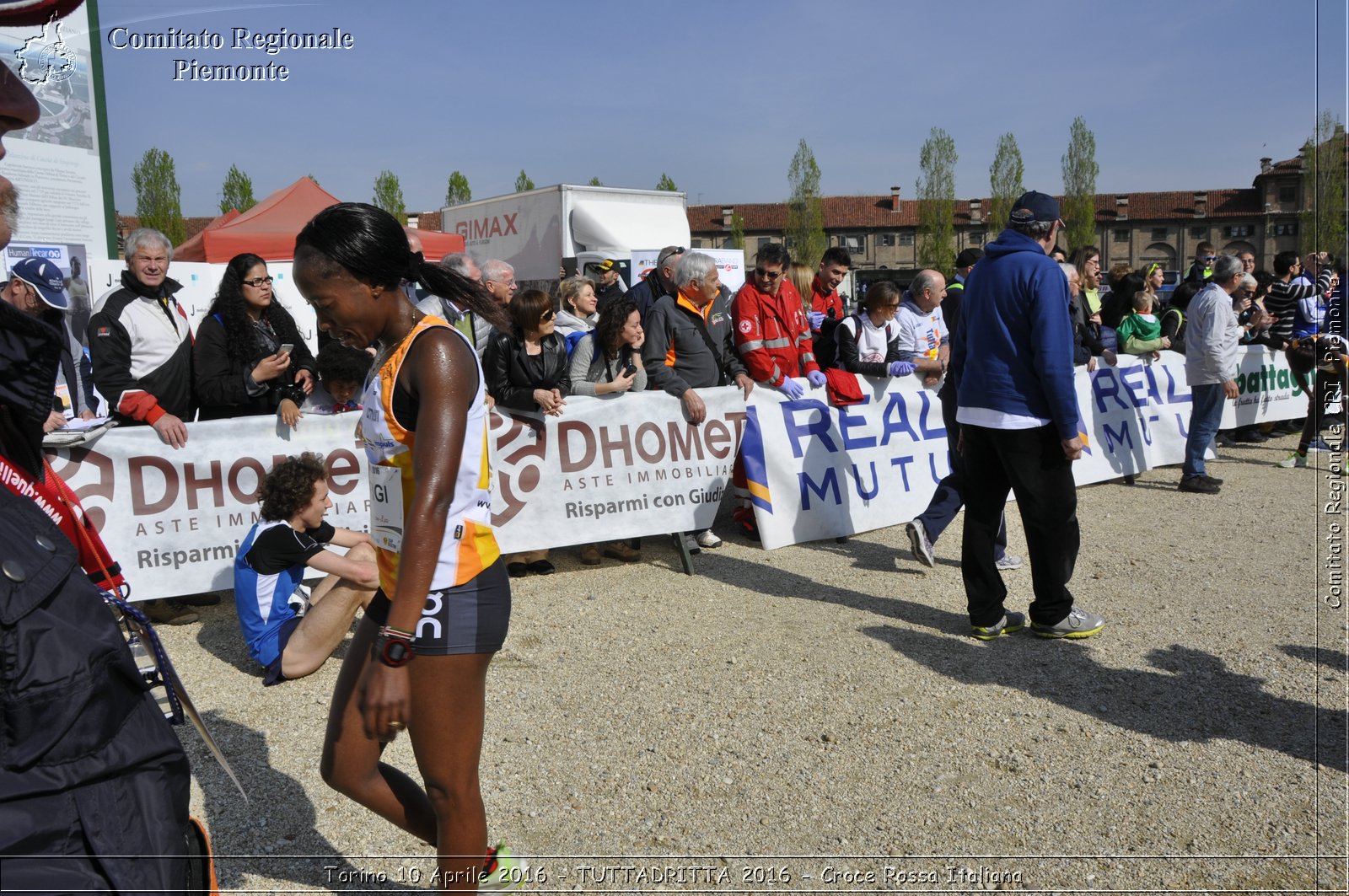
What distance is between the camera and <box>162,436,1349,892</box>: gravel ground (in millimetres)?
3109

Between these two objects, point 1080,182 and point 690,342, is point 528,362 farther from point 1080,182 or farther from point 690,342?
point 1080,182

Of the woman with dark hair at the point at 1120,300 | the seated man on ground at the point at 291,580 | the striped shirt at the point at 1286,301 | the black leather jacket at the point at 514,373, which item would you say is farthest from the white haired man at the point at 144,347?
the striped shirt at the point at 1286,301

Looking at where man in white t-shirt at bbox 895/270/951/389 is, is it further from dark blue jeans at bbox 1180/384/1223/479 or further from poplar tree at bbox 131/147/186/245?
poplar tree at bbox 131/147/186/245

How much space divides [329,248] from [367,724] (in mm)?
1106

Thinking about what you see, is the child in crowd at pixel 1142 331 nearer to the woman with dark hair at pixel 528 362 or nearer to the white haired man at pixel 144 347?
the woman with dark hair at pixel 528 362

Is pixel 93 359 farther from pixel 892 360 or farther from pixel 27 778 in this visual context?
pixel 892 360

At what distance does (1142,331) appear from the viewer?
32.4 feet

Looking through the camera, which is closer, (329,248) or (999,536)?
(329,248)

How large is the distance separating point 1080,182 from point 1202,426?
2846 inches

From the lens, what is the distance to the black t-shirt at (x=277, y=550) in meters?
4.53

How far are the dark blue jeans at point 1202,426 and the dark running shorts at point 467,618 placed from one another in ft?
26.6

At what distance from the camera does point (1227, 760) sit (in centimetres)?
370

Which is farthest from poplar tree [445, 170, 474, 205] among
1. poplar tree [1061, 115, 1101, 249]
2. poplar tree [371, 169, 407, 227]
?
poplar tree [1061, 115, 1101, 249]

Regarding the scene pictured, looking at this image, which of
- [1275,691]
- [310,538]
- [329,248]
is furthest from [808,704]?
[329,248]
